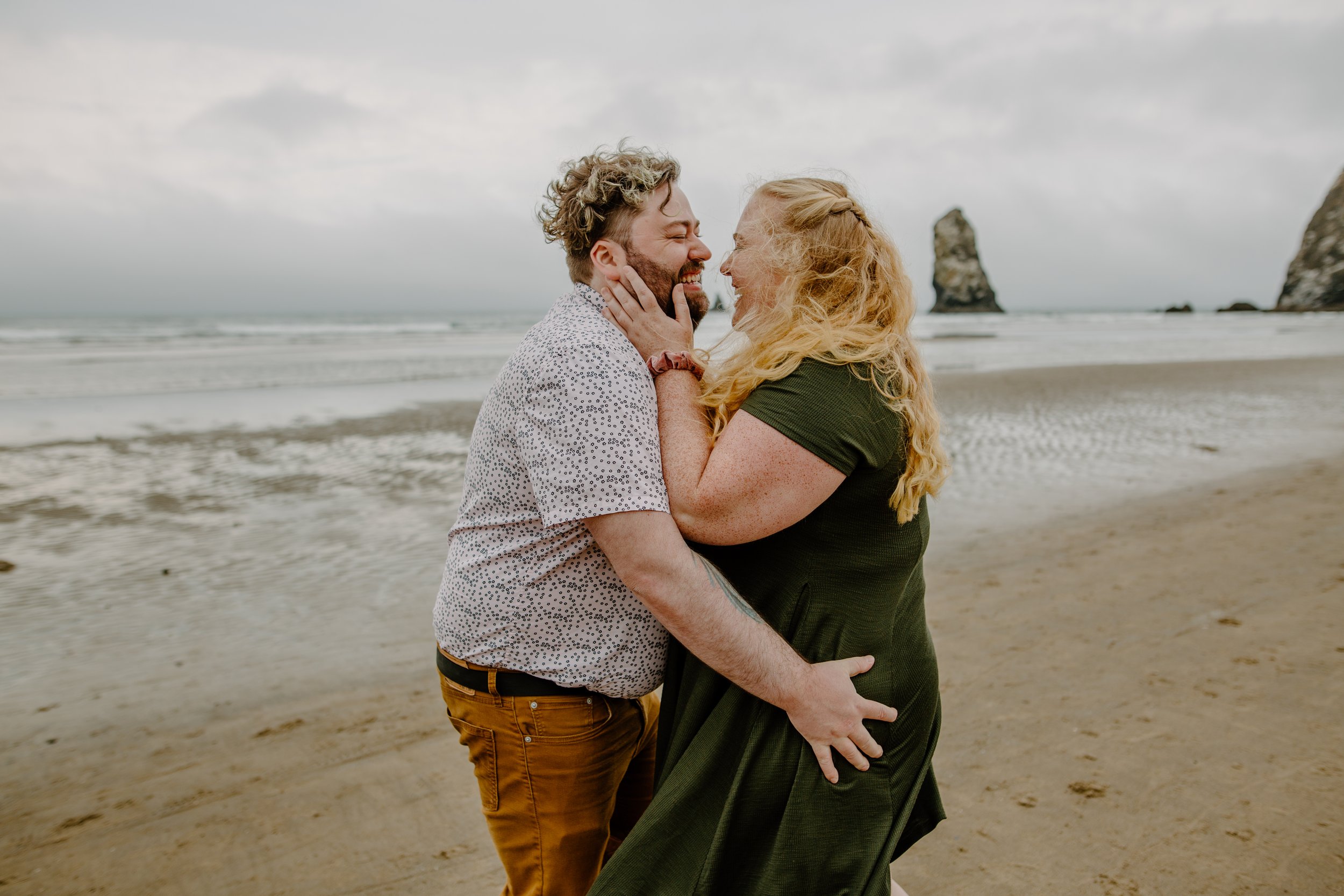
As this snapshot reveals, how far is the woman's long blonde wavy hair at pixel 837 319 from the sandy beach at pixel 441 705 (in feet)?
6.08

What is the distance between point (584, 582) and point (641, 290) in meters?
0.66

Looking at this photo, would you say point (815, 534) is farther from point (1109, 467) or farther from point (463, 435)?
point (463, 435)

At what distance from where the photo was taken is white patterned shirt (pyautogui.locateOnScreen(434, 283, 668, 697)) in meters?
1.62

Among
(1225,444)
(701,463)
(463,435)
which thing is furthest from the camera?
(463,435)

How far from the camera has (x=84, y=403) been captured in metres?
15.3

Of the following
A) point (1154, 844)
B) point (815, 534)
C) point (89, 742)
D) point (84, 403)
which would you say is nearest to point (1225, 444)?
point (1154, 844)

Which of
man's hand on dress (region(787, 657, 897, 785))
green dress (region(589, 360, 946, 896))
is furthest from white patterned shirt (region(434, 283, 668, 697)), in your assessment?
man's hand on dress (region(787, 657, 897, 785))

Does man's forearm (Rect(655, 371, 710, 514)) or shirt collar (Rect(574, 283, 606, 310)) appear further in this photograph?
shirt collar (Rect(574, 283, 606, 310))

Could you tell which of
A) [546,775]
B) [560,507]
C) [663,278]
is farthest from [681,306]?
[546,775]

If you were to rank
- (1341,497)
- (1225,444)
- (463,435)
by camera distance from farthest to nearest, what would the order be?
(463,435) → (1225,444) → (1341,497)

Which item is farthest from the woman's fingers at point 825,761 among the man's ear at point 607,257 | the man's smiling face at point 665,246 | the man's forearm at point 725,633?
the man's ear at point 607,257

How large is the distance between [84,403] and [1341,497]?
1838 cm

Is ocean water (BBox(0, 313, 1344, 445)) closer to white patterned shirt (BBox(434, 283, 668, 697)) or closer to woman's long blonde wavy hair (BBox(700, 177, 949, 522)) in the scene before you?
woman's long blonde wavy hair (BBox(700, 177, 949, 522))

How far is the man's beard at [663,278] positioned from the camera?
1.92 metres
